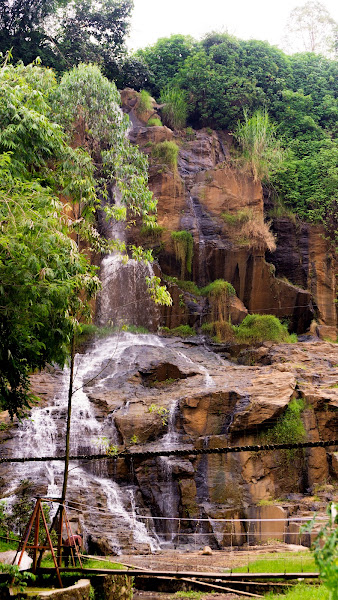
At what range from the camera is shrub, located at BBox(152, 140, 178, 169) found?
88.9ft

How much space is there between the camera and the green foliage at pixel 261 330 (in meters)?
22.1

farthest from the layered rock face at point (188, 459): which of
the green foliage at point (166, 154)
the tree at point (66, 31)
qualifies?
the tree at point (66, 31)

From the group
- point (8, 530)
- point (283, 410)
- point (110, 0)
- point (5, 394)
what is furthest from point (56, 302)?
point (110, 0)

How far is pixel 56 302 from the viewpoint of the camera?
909 centimetres

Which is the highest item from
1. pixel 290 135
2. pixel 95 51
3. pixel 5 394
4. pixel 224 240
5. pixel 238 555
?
pixel 95 51

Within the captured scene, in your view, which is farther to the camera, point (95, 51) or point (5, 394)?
point (95, 51)

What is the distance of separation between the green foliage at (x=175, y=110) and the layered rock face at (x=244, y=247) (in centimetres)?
404

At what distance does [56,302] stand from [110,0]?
2905 cm

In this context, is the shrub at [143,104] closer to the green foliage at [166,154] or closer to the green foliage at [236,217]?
the green foliage at [166,154]

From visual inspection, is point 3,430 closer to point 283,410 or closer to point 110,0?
point 283,410

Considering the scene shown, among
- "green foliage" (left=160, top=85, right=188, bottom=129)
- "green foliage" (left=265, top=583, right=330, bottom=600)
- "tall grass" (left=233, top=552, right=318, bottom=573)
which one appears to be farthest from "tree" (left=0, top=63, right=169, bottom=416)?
"green foliage" (left=160, top=85, right=188, bottom=129)

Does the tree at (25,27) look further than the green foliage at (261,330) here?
Yes

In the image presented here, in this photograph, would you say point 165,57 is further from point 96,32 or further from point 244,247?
point 244,247

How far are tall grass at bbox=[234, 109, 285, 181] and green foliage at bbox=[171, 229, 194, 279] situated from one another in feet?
15.5
